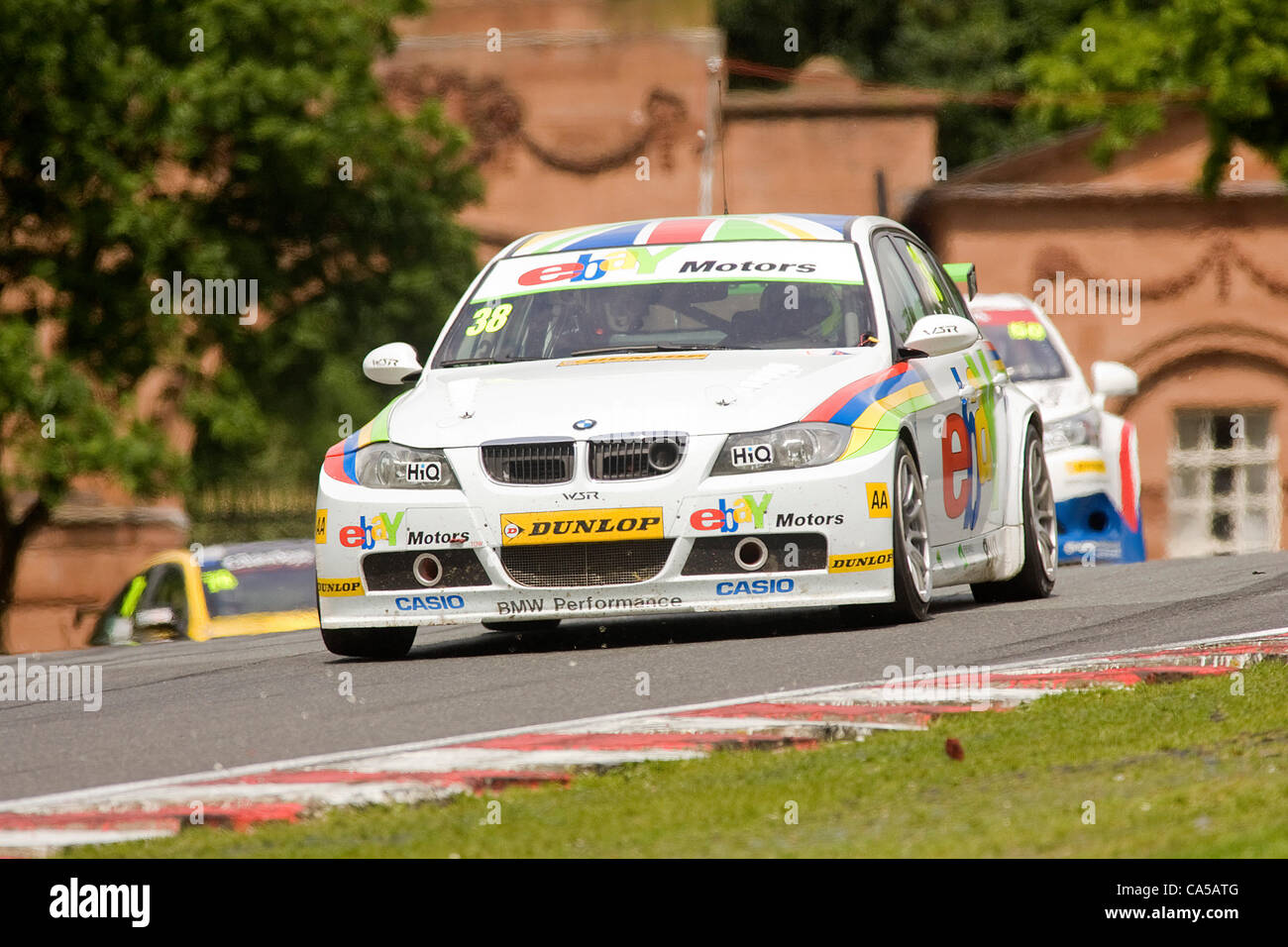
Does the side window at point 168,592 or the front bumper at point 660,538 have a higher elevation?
the front bumper at point 660,538

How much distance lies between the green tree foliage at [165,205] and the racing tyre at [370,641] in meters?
12.5

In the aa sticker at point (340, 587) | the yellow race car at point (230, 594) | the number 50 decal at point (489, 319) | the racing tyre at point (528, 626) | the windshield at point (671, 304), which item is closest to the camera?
the aa sticker at point (340, 587)

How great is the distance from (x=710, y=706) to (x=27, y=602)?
2462 cm

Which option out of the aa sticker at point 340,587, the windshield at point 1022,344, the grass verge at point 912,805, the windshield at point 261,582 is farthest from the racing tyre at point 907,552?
the windshield at point 261,582

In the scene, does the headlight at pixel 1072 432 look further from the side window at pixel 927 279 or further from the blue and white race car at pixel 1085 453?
the side window at pixel 927 279

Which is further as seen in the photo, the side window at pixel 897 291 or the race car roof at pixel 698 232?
the race car roof at pixel 698 232

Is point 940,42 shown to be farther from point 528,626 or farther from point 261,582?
point 528,626

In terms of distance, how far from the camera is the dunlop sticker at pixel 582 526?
8.91 metres

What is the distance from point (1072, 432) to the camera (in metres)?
15.9

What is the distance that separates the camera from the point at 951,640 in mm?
8898

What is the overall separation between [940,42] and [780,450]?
39.3 m

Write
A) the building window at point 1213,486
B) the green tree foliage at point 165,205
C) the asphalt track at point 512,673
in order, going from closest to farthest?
the asphalt track at point 512,673, the green tree foliage at point 165,205, the building window at point 1213,486
